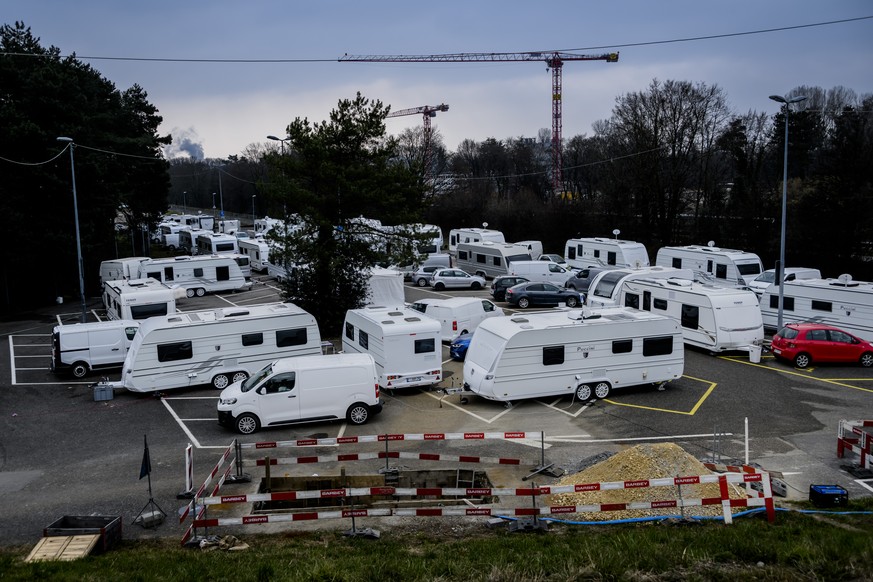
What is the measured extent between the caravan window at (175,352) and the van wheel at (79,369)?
4888 mm

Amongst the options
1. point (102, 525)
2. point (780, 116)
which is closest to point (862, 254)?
point (780, 116)

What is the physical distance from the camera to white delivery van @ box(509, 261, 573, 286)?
39.2 meters

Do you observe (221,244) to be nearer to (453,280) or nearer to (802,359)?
(453,280)

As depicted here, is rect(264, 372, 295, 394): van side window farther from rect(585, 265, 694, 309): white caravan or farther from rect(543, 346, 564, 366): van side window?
rect(585, 265, 694, 309): white caravan

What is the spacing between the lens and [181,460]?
15.5 metres

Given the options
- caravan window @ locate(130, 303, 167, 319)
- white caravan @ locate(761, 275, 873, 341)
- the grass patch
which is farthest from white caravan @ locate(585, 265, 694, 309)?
the grass patch

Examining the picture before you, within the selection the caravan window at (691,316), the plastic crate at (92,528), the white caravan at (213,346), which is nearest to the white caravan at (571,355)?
the caravan window at (691,316)

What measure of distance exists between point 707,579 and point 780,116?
53.6 metres

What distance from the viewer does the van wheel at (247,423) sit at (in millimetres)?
17422

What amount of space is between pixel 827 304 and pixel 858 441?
44.1 ft

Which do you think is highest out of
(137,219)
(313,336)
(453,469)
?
(137,219)

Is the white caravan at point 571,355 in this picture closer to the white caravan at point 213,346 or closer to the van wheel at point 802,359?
the van wheel at point 802,359

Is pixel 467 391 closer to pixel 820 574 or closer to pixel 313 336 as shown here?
pixel 313 336

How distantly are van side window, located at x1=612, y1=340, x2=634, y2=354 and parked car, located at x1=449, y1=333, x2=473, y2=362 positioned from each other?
598 cm
